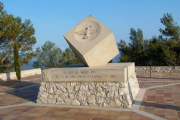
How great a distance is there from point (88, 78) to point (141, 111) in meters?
2.24

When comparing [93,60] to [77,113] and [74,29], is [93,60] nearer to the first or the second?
[74,29]

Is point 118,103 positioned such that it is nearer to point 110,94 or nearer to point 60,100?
point 110,94

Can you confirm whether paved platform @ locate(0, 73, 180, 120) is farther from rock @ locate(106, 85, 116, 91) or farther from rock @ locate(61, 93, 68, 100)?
rock @ locate(106, 85, 116, 91)

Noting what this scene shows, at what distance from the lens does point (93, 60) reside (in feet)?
25.5

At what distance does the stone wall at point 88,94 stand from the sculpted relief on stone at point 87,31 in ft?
6.35

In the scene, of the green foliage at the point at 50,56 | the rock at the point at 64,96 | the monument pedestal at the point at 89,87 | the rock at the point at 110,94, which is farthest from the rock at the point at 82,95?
the green foliage at the point at 50,56

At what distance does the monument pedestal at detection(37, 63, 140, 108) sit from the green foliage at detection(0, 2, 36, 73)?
10.0 m

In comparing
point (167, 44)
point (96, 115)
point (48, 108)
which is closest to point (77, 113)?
point (96, 115)

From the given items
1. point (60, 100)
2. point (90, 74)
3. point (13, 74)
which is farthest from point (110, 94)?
point (13, 74)

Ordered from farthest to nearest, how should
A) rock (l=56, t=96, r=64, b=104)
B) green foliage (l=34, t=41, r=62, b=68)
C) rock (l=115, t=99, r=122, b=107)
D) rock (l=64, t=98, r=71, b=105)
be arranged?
green foliage (l=34, t=41, r=62, b=68)
rock (l=56, t=96, r=64, b=104)
rock (l=64, t=98, r=71, b=105)
rock (l=115, t=99, r=122, b=107)

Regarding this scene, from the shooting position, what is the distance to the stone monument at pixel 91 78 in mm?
6641

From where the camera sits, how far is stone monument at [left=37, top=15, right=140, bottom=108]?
6641 mm

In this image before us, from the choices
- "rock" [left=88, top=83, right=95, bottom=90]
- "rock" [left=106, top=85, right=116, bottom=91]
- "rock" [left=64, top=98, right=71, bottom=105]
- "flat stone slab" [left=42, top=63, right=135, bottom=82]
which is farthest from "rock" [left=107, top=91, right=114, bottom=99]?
"rock" [left=64, top=98, right=71, bottom=105]

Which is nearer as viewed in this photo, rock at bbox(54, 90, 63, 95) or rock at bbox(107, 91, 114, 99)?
rock at bbox(107, 91, 114, 99)
